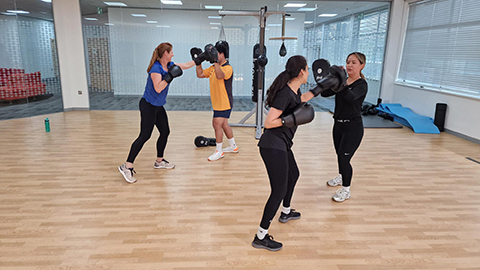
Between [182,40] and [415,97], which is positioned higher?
[182,40]

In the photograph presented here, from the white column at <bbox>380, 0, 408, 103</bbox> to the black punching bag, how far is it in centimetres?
181

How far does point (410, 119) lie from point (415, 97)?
0.84 metres

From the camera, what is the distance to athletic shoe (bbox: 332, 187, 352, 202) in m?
2.99

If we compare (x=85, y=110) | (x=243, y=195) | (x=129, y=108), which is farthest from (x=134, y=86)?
(x=243, y=195)

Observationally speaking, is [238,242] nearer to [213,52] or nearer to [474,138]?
[213,52]

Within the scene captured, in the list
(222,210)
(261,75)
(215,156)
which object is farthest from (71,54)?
(222,210)

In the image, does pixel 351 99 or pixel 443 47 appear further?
pixel 443 47

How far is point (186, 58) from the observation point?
746cm

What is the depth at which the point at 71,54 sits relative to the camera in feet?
23.4

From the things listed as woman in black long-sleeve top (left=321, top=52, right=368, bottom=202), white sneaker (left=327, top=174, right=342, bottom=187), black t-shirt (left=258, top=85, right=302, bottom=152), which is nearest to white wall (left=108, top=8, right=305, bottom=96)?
white sneaker (left=327, top=174, right=342, bottom=187)

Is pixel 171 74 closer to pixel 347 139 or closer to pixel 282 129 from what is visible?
pixel 282 129

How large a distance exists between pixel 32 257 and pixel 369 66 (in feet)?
25.7

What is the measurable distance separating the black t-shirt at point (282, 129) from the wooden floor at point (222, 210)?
76 centimetres

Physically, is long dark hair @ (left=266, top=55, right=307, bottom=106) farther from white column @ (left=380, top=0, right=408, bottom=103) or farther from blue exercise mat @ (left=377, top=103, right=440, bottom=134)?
white column @ (left=380, top=0, right=408, bottom=103)
